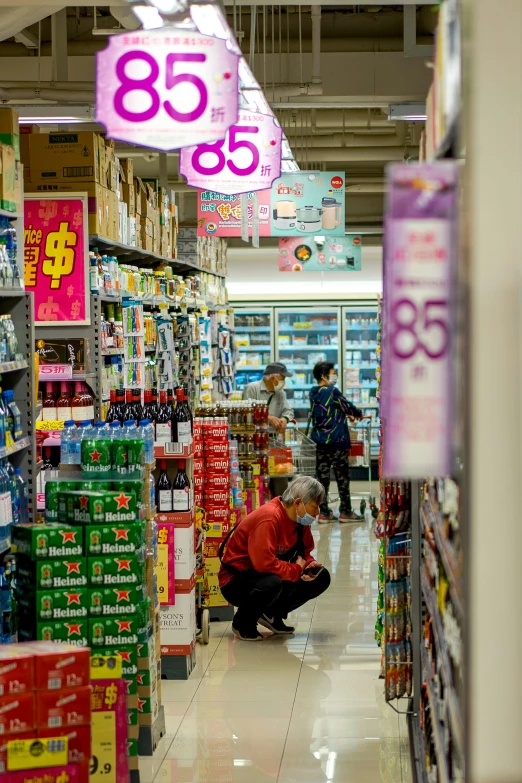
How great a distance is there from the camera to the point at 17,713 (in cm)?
345

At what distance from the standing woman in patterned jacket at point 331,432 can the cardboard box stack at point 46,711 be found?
8.77 meters

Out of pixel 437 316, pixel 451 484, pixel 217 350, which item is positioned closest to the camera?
pixel 437 316

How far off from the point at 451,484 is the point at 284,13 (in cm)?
861

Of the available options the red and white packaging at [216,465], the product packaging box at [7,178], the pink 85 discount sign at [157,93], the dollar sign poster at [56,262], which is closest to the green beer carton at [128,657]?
the pink 85 discount sign at [157,93]

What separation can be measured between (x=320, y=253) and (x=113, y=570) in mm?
9982

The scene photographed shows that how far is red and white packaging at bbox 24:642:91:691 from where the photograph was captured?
3504 millimetres

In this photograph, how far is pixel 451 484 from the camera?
2613 mm

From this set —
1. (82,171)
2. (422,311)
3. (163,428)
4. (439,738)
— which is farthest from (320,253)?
(422,311)

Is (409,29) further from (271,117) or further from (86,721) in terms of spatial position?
(86,721)

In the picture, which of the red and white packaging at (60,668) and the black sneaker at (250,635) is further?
the black sneaker at (250,635)

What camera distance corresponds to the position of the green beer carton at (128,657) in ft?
14.6

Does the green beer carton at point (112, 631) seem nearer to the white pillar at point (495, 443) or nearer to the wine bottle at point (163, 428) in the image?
the wine bottle at point (163, 428)

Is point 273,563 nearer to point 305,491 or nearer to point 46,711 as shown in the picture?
point 305,491

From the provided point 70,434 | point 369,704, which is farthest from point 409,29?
point 369,704
